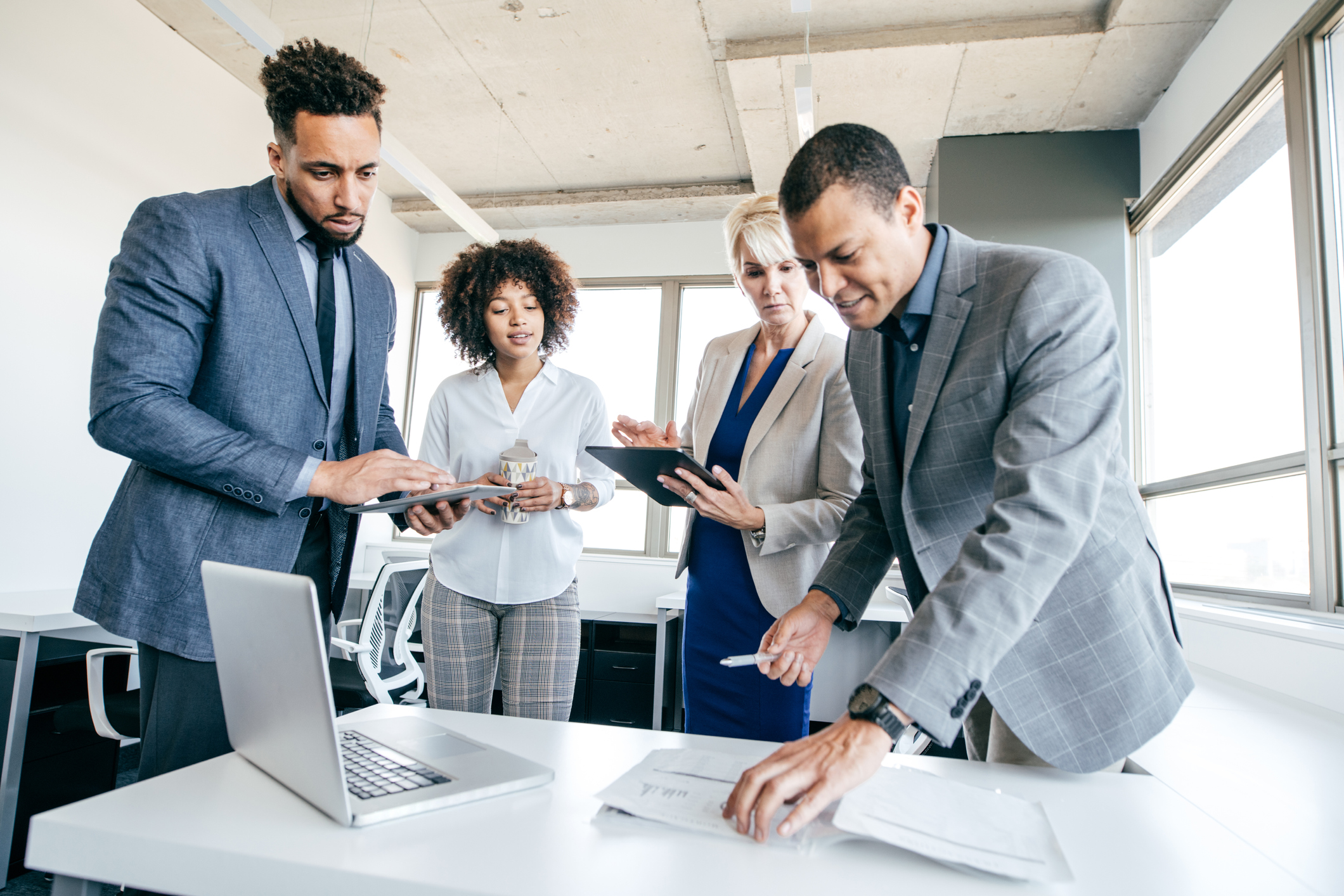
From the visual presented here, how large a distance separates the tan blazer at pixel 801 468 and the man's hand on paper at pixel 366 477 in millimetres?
698

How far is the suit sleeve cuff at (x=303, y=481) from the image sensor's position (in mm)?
1120

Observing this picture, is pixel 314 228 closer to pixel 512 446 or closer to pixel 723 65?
pixel 512 446

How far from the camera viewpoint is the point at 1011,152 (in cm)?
425

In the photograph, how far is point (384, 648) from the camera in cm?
321

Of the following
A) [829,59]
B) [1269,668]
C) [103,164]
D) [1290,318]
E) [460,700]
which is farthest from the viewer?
[829,59]

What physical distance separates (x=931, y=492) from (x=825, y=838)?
0.54m

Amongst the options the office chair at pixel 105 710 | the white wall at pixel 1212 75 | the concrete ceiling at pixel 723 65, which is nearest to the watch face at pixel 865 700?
the office chair at pixel 105 710

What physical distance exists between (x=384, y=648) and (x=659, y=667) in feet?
4.67

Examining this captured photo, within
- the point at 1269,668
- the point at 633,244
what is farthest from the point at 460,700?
the point at 633,244

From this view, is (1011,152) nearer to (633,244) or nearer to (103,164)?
(633,244)

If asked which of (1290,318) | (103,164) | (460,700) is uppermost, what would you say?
(103,164)

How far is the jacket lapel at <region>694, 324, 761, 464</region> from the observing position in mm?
1848

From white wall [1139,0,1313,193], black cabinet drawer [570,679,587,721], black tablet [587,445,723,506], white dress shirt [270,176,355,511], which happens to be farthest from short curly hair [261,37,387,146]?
black cabinet drawer [570,679,587,721]

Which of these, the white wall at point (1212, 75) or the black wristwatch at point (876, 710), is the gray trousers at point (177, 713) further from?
the white wall at point (1212, 75)
